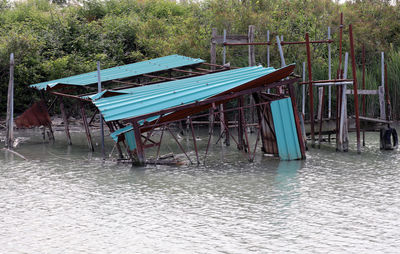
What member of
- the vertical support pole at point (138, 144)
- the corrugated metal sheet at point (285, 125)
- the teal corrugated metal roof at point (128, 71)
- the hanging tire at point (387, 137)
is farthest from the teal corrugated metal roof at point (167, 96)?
the hanging tire at point (387, 137)

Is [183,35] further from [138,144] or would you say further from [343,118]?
[138,144]

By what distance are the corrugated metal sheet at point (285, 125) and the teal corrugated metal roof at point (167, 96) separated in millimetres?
1141

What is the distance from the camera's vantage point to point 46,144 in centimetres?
2725

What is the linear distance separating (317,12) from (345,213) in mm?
26711

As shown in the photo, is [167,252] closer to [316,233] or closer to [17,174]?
[316,233]

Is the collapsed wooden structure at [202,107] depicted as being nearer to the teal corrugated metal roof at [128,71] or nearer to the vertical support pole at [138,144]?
the vertical support pole at [138,144]

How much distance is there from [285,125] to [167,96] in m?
3.89

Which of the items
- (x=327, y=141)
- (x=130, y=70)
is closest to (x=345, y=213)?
(x=327, y=141)

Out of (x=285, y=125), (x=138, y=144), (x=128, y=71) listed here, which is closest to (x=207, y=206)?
(x=138, y=144)

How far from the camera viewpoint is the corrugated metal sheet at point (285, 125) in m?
19.7

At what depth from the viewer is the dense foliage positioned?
3191 cm

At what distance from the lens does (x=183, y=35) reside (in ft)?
110

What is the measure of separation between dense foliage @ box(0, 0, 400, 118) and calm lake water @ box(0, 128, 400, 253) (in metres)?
11.5

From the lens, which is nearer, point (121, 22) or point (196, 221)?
point (196, 221)
